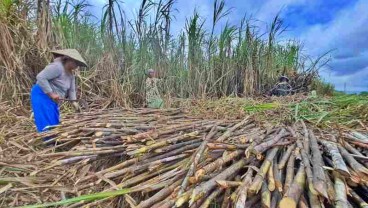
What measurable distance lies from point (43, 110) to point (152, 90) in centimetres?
220

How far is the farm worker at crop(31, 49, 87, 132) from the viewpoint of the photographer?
171 inches

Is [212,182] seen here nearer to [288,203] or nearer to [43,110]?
[288,203]

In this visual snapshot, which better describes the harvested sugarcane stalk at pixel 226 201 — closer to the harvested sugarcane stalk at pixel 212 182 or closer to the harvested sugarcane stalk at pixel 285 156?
the harvested sugarcane stalk at pixel 212 182

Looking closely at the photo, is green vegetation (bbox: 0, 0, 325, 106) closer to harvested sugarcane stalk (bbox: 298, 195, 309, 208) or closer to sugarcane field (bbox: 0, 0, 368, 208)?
sugarcane field (bbox: 0, 0, 368, 208)

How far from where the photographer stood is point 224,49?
7500mm

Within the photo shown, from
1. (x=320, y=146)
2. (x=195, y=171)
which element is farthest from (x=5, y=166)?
(x=320, y=146)

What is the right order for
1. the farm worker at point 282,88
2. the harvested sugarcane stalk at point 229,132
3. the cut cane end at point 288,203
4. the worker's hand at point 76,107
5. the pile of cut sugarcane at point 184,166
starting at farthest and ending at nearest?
the farm worker at point 282,88 → the worker's hand at point 76,107 → the harvested sugarcane stalk at point 229,132 → the pile of cut sugarcane at point 184,166 → the cut cane end at point 288,203

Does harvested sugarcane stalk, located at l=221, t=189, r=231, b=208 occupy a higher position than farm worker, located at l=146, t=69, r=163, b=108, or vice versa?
farm worker, located at l=146, t=69, r=163, b=108

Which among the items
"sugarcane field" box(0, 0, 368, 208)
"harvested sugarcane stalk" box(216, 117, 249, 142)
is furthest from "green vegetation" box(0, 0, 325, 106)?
"harvested sugarcane stalk" box(216, 117, 249, 142)

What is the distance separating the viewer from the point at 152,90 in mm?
6250

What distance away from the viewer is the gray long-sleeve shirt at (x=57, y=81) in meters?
4.32

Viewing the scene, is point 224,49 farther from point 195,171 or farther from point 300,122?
point 195,171

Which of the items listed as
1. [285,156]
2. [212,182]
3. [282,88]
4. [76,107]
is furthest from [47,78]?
[282,88]

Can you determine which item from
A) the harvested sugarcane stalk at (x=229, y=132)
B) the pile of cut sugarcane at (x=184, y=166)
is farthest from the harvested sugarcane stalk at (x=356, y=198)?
the harvested sugarcane stalk at (x=229, y=132)
